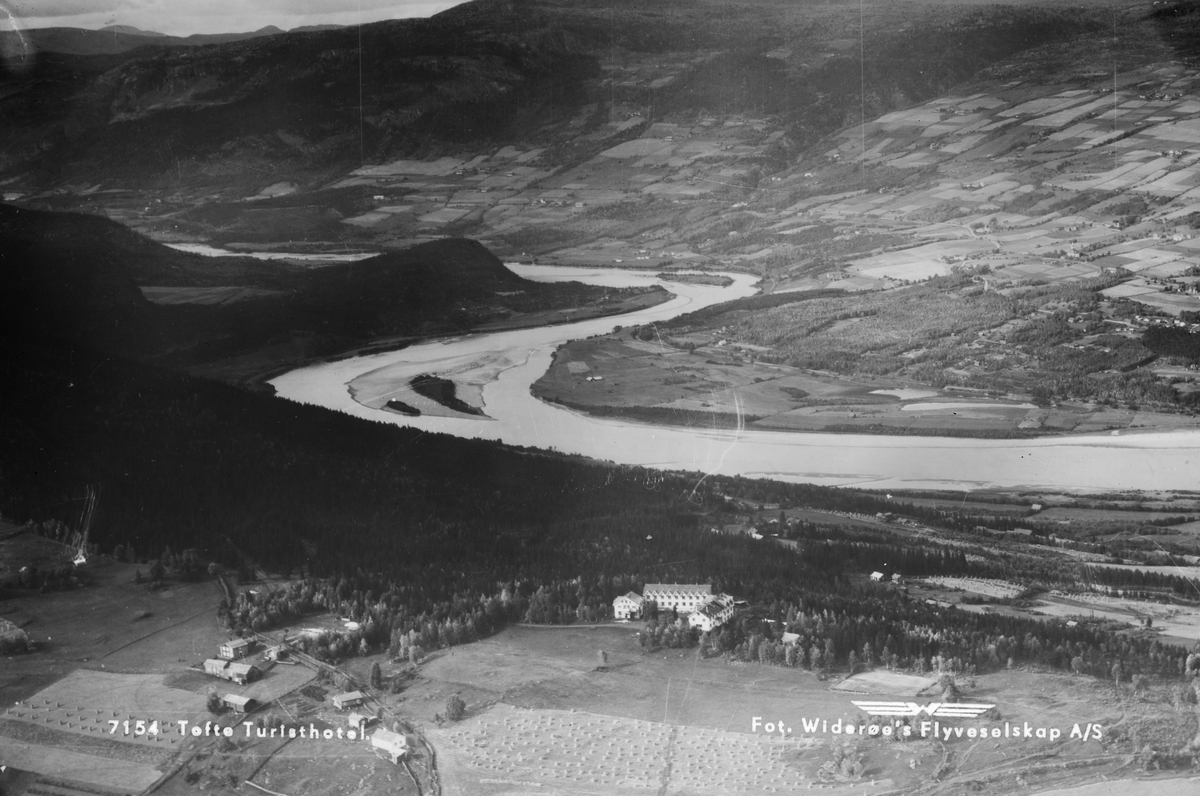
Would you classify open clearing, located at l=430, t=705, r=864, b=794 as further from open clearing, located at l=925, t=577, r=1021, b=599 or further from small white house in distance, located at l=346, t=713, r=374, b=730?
open clearing, located at l=925, t=577, r=1021, b=599

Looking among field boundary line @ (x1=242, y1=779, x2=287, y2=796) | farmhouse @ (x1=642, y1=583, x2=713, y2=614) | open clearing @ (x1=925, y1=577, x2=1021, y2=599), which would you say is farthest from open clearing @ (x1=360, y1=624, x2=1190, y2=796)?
open clearing @ (x1=925, y1=577, x2=1021, y2=599)

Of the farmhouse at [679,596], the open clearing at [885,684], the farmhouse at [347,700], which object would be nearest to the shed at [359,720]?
the farmhouse at [347,700]

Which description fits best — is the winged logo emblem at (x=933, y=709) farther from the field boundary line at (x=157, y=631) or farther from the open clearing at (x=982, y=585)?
the field boundary line at (x=157, y=631)

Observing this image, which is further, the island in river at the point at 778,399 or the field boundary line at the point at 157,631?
the island in river at the point at 778,399

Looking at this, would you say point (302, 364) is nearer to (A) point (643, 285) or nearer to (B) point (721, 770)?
(A) point (643, 285)

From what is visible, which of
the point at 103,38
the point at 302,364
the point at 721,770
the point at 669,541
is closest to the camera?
the point at 721,770

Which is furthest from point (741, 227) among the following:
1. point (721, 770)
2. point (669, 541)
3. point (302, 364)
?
point (721, 770)
